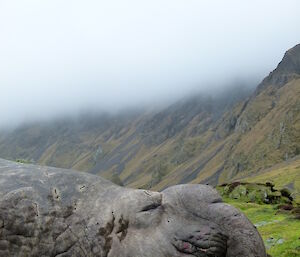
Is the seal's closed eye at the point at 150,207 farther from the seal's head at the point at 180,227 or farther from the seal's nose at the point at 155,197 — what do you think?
the seal's nose at the point at 155,197

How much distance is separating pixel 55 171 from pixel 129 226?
3.48m

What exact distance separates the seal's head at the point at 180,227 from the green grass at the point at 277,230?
11942 millimetres

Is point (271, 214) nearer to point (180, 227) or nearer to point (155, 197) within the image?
point (155, 197)

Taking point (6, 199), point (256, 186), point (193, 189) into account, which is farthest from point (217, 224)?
point (256, 186)

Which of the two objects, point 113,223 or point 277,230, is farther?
point 277,230

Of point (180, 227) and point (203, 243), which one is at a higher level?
point (180, 227)

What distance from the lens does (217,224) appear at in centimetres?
1449

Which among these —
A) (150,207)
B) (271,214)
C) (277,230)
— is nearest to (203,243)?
(150,207)

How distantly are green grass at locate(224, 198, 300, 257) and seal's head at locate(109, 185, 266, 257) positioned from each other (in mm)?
11942

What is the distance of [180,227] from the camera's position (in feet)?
46.6

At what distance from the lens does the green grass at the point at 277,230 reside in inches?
1043

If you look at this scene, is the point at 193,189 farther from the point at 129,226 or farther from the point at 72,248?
the point at 72,248

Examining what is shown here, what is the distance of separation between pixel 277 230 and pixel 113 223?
1039 inches

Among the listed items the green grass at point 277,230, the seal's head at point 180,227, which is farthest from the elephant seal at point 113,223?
the green grass at point 277,230
